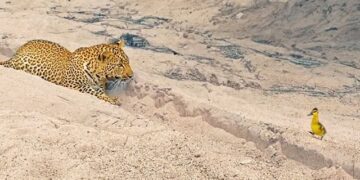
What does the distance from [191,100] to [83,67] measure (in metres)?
1.39

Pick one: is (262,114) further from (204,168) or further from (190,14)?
(190,14)

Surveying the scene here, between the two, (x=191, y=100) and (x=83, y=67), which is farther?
(x=83, y=67)

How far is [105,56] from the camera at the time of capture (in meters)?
7.76

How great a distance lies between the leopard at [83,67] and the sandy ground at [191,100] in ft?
1.24

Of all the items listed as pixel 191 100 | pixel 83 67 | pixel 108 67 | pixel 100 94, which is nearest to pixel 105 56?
pixel 108 67

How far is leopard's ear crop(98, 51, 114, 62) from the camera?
7754 mm

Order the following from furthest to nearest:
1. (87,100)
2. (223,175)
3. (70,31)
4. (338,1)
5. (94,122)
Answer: (338,1) → (70,31) → (87,100) → (94,122) → (223,175)

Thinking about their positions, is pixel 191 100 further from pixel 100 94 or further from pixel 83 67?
pixel 83 67

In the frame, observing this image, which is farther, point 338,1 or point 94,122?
point 338,1

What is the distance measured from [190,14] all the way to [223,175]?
11.4 meters

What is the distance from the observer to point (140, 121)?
19.5 ft

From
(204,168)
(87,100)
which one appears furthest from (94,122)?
(204,168)

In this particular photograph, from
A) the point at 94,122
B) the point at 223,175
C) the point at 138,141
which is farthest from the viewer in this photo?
the point at 94,122

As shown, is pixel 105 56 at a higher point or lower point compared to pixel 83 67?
higher
